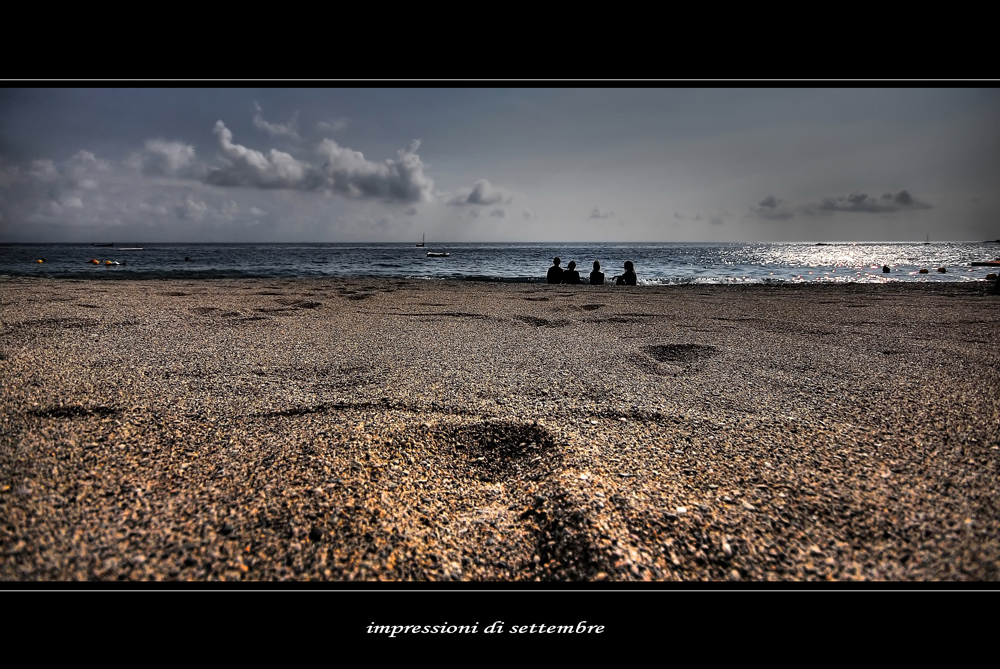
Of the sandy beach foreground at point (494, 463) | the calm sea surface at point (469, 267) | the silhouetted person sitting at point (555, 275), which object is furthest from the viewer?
the calm sea surface at point (469, 267)

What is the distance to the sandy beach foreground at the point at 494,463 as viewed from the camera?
1383mm

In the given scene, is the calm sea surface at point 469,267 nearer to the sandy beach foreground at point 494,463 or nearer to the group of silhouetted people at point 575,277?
the group of silhouetted people at point 575,277

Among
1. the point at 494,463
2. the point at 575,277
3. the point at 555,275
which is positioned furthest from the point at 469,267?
the point at 494,463

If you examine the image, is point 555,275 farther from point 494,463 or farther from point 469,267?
point 469,267

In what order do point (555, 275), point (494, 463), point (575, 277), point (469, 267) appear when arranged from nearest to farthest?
point (494, 463) → point (575, 277) → point (555, 275) → point (469, 267)

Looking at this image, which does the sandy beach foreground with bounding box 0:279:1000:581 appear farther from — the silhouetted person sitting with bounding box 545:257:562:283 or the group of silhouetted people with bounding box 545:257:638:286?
the silhouetted person sitting with bounding box 545:257:562:283

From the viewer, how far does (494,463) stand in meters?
1.96

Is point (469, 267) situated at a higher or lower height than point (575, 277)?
higher

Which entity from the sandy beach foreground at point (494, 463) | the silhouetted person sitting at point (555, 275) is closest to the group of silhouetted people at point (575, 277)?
the silhouetted person sitting at point (555, 275)

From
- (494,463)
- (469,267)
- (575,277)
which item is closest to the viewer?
(494,463)

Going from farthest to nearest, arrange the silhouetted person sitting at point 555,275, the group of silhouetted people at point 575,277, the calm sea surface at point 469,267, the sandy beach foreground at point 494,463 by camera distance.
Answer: the calm sea surface at point 469,267, the silhouetted person sitting at point 555,275, the group of silhouetted people at point 575,277, the sandy beach foreground at point 494,463
